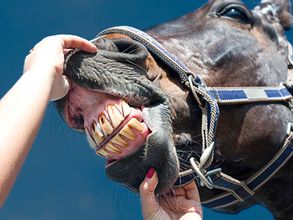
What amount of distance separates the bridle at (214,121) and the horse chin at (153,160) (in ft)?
0.81

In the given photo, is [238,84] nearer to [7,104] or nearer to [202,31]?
[202,31]

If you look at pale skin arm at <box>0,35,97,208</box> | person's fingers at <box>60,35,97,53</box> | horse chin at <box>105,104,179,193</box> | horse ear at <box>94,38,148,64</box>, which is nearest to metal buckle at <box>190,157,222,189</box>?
horse chin at <box>105,104,179,193</box>

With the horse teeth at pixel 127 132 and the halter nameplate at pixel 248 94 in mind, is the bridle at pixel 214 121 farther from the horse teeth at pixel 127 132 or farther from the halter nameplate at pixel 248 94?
the horse teeth at pixel 127 132

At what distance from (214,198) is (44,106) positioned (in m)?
2.18

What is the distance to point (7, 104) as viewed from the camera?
2.02m

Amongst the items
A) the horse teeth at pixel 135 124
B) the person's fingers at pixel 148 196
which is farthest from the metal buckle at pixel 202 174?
the horse teeth at pixel 135 124

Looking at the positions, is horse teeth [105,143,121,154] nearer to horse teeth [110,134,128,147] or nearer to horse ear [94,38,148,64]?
horse teeth [110,134,128,147]

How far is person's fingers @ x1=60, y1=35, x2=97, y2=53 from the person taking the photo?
2.60 m

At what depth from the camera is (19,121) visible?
1.98 meters

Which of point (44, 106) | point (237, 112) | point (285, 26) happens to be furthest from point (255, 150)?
point (44, 106)

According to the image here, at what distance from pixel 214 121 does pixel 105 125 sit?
0.82m

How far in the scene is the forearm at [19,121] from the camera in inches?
74.9

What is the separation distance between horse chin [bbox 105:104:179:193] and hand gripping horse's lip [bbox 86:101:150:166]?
3 centimetres

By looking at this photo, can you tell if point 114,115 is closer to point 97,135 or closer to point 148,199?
point 97,135
